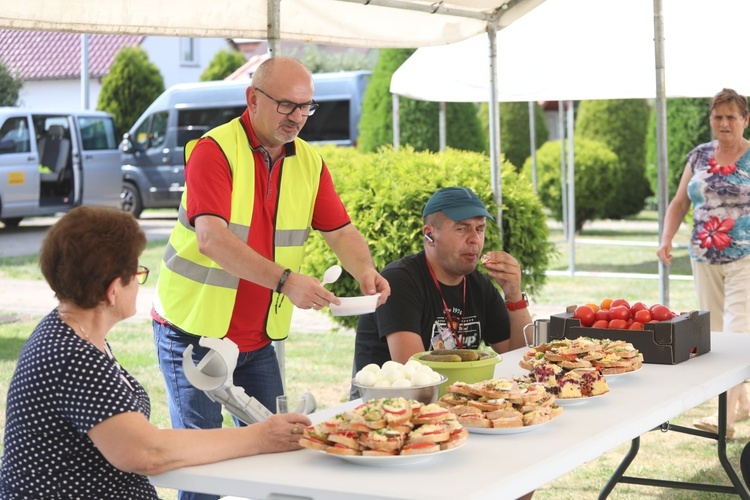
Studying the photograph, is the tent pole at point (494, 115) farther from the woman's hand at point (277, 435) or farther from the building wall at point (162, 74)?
the building wall at point (162, 74)

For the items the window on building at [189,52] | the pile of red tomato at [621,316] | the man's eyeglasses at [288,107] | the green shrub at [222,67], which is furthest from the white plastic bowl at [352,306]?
the window on building at [189,52]

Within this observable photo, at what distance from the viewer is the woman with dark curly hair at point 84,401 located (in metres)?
2.14

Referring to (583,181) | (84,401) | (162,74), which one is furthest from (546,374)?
(162,74)

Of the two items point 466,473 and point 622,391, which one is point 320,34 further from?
point 466,473

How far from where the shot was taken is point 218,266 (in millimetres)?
3287

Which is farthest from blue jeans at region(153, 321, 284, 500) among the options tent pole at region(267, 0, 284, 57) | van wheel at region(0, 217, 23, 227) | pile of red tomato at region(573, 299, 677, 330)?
van wheel at region(0, 217, 23, 227)

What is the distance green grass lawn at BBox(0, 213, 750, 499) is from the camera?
4.95 metres

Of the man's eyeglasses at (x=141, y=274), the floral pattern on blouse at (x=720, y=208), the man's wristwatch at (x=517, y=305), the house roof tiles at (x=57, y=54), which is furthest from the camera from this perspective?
the house roof tiles at (x=57, y=54)

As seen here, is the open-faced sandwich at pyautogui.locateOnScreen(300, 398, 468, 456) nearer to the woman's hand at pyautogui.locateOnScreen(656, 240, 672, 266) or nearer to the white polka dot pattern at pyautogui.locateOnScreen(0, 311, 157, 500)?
the white polka dot pattern at pyautogui.locateOnScreen(0, 311, 157, 500)

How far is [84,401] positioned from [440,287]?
178 cm

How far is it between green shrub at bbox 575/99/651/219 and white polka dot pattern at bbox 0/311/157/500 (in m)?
18.1

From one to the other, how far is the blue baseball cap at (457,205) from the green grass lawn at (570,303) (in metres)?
1.66

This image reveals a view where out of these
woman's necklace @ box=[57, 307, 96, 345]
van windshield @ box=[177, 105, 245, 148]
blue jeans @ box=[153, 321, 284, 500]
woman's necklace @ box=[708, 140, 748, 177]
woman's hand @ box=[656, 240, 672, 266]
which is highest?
van windshield @ box=[177, 105, 245, 148]

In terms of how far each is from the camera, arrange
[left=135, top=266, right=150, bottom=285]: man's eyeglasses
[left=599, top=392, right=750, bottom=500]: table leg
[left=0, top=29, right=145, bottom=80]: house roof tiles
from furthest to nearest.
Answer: [left=0, top=29, right=145, bottom=80]: house roof tiles
[left=599, top=392, right=750, bottom=500]: table leg
[left=135, top=266, right=150, bottom=285]: man's eyeglasses
